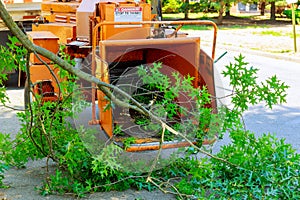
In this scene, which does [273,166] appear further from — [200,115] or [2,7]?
[2,7]

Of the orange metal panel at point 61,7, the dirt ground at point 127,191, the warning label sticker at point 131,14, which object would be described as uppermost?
the orange metal panel at point 61,7

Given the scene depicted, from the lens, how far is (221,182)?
5457mm

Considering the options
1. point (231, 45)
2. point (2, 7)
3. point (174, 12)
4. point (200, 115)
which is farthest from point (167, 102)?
point (174, 12)

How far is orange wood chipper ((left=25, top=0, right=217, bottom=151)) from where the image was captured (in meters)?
5.88

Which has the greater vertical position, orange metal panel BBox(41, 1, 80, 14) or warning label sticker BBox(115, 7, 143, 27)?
orange metal panel BBox(41, 1, 80, 14)

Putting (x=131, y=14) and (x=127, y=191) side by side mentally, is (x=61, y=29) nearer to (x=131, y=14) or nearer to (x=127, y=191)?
(x=131, y=14)

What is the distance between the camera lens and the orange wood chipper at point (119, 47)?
5883mm

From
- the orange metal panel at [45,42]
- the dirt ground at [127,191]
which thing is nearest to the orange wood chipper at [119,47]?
the orange metal panel at [45,42]

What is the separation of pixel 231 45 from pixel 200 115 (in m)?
15.3

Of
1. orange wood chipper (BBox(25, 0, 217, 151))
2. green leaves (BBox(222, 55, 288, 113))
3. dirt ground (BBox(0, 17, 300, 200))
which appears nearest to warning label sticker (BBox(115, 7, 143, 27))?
orange wood chipper (BBox(25, 0, 217, 151))

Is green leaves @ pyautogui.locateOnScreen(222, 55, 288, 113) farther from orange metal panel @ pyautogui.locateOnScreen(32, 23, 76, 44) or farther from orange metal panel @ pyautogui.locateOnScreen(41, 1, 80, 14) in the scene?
orange metal panel @ pyautogui.locateOnScreen(41, 1, 80, 14)

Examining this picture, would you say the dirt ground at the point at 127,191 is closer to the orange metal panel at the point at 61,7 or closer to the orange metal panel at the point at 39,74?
the orange metal panel at the point at 39,74

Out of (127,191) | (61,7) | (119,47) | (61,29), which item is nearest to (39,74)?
(61,29)

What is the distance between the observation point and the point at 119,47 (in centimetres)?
602
